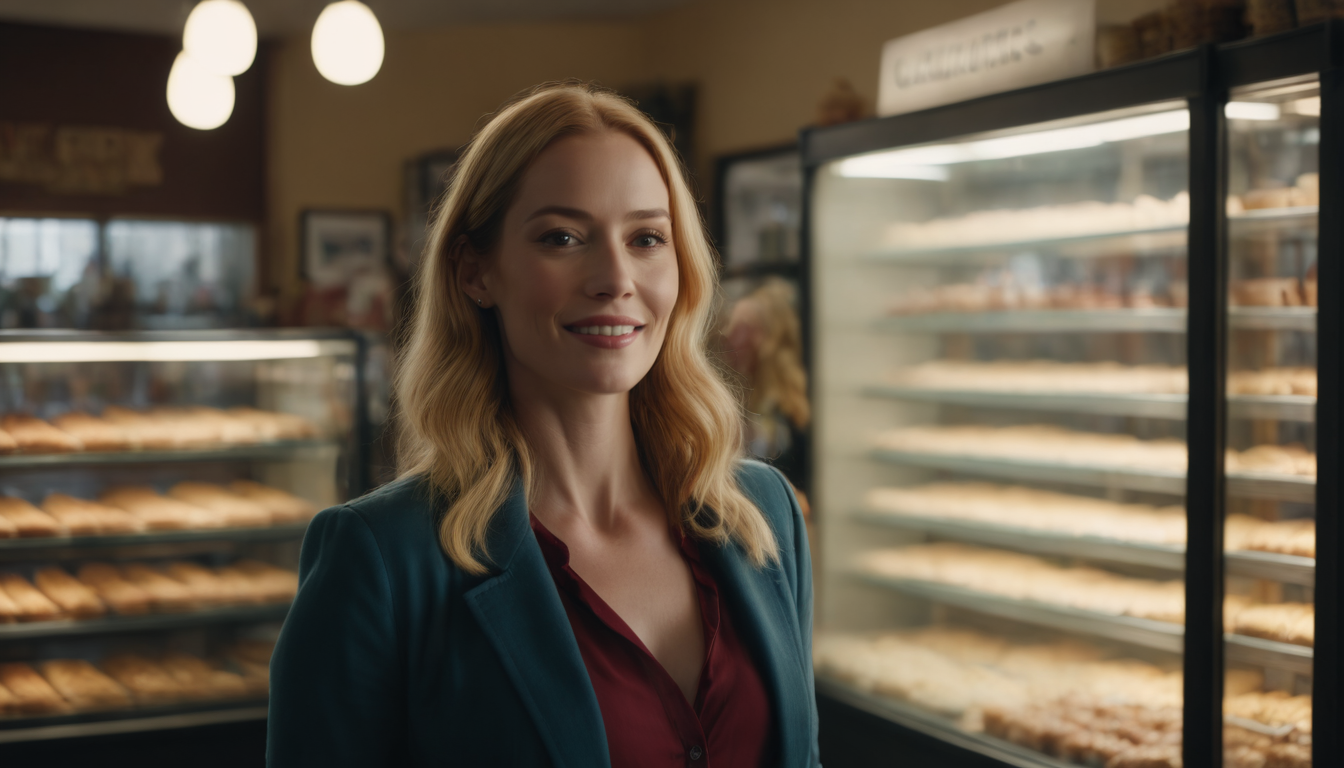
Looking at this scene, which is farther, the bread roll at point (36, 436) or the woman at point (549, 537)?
the bread roll at point (36, 436)

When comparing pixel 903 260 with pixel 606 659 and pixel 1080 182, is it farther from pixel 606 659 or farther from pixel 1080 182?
pixel 606 659

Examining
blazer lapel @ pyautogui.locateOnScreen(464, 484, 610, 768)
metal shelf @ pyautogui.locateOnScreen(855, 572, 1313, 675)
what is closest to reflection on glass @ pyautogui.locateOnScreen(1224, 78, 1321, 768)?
metal shelf @ pyautogui.locateOnScreen(855, 572, 1313, 675)

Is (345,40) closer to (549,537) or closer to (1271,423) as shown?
(549,537)

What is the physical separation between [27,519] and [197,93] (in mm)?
1752

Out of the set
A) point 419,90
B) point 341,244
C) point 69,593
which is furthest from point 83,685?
point 419,90

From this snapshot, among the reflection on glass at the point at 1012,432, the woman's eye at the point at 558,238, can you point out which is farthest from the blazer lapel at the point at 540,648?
the reflection on glass at the point at 1012,432

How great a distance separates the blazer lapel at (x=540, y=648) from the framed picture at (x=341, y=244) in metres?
6.75

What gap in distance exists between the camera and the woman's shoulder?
5.25ft

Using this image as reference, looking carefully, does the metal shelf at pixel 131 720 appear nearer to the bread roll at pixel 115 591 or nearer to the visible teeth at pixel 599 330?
the bread roll at pixel 115 591

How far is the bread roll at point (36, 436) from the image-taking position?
3.73 metres

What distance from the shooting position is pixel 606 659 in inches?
51.4

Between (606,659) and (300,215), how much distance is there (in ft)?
23.4

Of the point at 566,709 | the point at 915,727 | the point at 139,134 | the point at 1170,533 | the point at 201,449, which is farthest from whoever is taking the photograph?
the point at 139,134

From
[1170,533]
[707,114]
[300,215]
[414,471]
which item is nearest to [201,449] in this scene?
[414,471]
